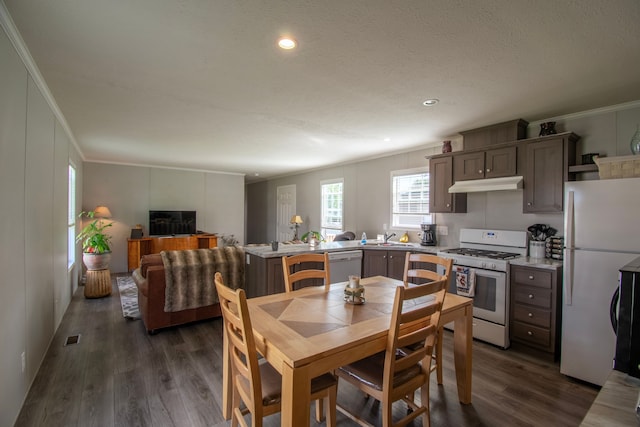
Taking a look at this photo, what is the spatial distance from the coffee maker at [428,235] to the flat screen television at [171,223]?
6.00 metres

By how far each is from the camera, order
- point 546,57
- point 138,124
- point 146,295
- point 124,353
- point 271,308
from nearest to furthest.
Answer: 1. point 271,308
2. point 546,57
3. point 124,353
4. point 146,295
5. point 138,124

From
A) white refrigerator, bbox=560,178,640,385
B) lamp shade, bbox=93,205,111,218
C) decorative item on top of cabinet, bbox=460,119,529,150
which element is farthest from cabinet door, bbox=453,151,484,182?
lamp shade, bbox=93,205,111,218

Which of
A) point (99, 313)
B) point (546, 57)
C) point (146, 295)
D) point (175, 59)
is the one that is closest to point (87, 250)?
point (99, 313)

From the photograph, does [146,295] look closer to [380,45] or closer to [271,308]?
[271,308]

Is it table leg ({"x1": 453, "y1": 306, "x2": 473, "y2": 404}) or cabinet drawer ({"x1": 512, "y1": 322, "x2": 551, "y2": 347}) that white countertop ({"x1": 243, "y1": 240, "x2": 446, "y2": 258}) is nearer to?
cabinet drawer ({"x1": 512, "y1": 322, "x2": 551, "y2": 347})

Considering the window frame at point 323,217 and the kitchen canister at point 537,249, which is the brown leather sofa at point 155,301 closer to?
the window frame at point 323,217

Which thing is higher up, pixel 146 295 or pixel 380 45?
pixel 380 45

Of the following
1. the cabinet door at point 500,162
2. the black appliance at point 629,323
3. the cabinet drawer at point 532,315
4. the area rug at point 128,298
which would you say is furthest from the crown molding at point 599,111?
the area rug at point 128,298

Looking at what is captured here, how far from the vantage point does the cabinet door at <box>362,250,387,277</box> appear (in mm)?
4520

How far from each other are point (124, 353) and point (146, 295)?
25.3 inches

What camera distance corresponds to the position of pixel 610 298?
245cm

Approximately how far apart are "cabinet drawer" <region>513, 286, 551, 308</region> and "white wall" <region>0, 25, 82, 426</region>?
425 centimetres

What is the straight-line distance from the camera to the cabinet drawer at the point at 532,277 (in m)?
2.98

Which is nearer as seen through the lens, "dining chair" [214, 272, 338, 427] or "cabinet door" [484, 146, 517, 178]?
"dining chair" [214, 272, 338, 427]
